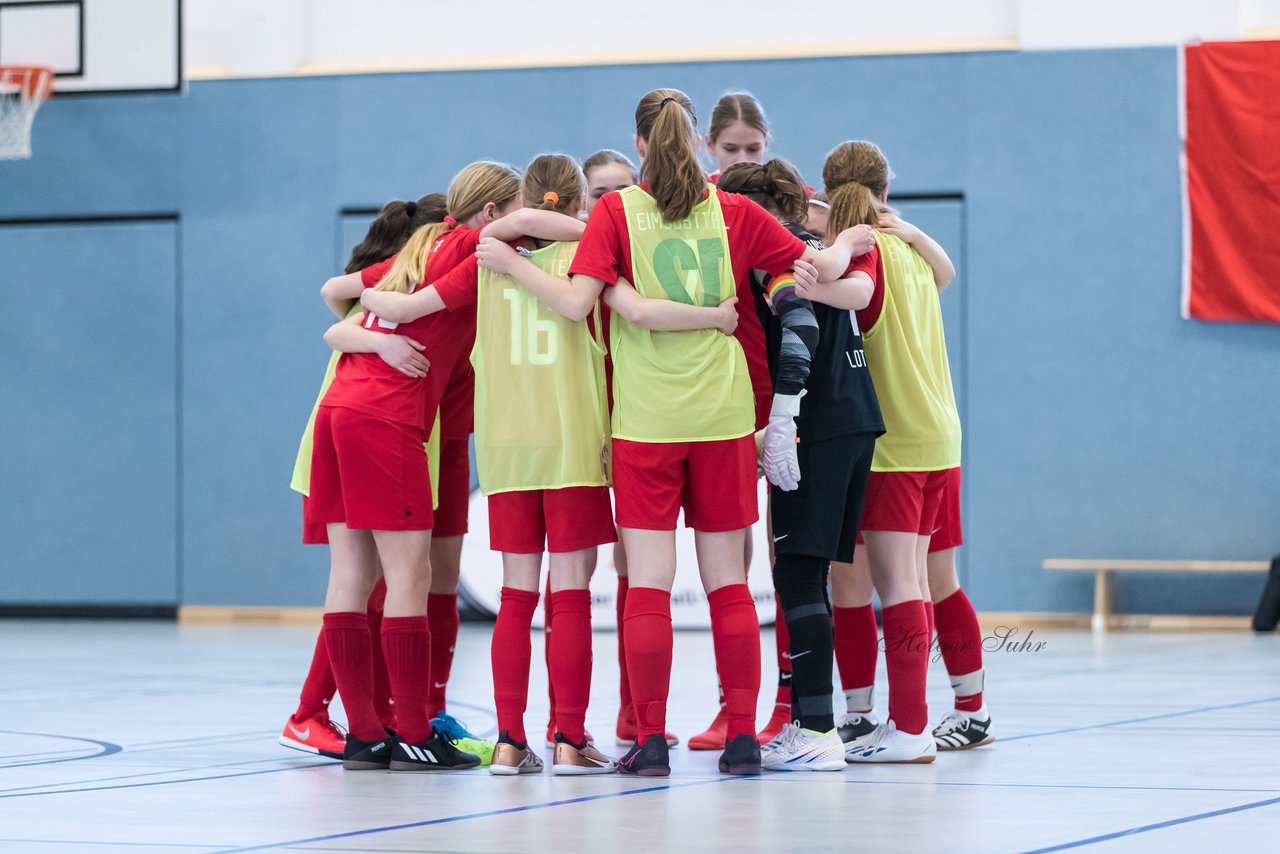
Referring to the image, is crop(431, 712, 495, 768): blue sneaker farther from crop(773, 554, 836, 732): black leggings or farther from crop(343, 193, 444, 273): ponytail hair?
crop(343, 193, 444, 273): ponytail hair

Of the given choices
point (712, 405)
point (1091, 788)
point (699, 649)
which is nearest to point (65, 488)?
point (699, 649)

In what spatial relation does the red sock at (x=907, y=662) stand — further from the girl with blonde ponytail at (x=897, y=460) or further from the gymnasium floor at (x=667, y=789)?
the gymnasium floor at (x=667, y=789)

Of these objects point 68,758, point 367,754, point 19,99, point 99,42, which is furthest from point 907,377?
point 19,99

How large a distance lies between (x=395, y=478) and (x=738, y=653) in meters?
0.97

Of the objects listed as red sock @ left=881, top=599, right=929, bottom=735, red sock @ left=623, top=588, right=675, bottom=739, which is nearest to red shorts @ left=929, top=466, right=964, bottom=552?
red sock @ left=881, top=599, right=929, bottom=735

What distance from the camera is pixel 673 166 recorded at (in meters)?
3.77

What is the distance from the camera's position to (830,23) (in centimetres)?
1028

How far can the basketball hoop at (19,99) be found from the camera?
10.1m

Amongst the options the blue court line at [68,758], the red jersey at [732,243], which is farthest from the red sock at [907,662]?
the blue court line at [68,758]

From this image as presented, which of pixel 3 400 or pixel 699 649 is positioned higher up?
pixel 3 400

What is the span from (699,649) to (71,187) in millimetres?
5649

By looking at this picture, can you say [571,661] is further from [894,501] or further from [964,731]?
[964,731]

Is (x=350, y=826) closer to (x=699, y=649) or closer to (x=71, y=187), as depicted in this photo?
(x=699, y=649)

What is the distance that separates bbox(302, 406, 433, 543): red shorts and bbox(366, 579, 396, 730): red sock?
0.35m
